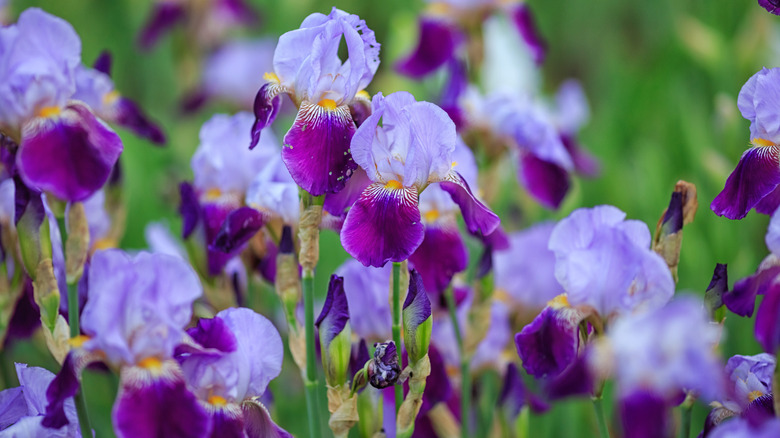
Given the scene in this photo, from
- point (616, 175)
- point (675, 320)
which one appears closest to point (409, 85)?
point (616, 175)

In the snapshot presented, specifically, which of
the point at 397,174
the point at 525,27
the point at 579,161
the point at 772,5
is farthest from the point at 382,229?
the point at 525,27

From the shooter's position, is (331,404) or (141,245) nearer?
(331,404)

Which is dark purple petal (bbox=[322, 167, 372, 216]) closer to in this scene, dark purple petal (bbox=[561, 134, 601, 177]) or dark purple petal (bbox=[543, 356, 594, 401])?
dark purple petal (bbox=[543, 356, 594, 401])

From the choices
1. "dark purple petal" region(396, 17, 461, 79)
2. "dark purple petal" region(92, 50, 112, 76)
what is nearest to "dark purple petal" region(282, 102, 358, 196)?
"dark purple petal" region(92, 50, 112, 76)

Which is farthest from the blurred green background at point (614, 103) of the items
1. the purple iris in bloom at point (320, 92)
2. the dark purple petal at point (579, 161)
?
the purple iris in bloom at point (320, 92)

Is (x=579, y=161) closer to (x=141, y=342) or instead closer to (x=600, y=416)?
(x=600, y=416)

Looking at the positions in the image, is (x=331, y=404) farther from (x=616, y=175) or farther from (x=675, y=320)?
(x=616, y=175)
